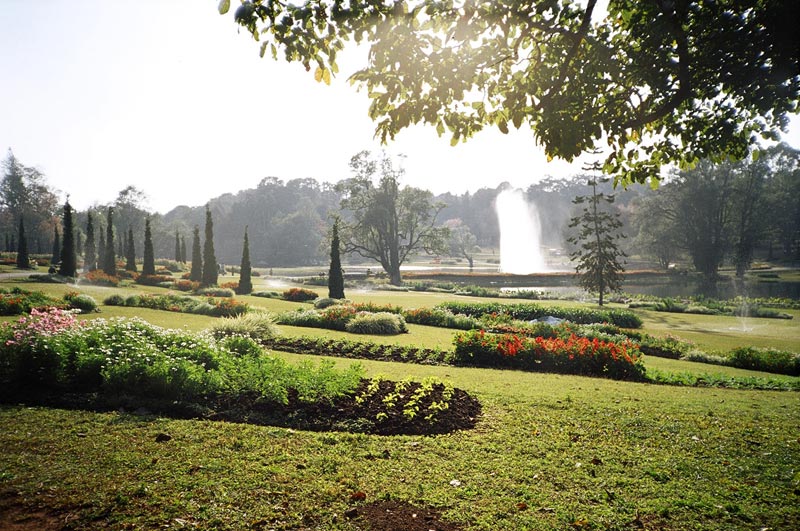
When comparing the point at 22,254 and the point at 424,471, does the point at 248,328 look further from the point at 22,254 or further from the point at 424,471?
the point at 22,254

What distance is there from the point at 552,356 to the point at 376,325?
637cm

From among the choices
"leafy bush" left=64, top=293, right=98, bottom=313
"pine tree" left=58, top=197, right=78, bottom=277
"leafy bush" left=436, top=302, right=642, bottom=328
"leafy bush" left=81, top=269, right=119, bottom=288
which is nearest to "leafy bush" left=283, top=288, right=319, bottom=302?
"leafy bush" left=436, top=302, right=642, bottom=328

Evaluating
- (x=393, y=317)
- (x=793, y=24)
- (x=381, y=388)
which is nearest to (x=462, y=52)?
(x=793, y=24)

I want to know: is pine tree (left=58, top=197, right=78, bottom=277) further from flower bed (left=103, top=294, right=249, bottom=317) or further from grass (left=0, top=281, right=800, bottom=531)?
grass (left=0, top=281, right=800, bottom=531)

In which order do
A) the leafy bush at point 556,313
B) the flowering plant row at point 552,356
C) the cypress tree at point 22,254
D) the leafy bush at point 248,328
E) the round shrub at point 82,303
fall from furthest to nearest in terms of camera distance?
the cypress tree at point 22,254
the leafy bush at point 556,313
the round shrub at point 82,303
the leafy bush at point 248,328
the flowering plant row at point 552,356

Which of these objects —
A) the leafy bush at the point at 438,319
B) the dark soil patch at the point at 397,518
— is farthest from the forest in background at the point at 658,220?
the dark soil patch at the point at 397,518

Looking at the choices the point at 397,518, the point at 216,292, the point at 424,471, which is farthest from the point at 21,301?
the point at 397,518

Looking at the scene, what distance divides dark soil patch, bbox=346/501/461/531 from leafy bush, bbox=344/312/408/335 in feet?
37.4

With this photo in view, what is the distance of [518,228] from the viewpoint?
103500mm

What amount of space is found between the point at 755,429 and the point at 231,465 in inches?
243

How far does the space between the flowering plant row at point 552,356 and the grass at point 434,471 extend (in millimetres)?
3416

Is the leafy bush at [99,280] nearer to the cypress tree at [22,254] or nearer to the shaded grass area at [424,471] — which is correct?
the cypress tree at [22,254]

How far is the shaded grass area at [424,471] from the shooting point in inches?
143

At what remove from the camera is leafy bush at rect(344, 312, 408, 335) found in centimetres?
1529
